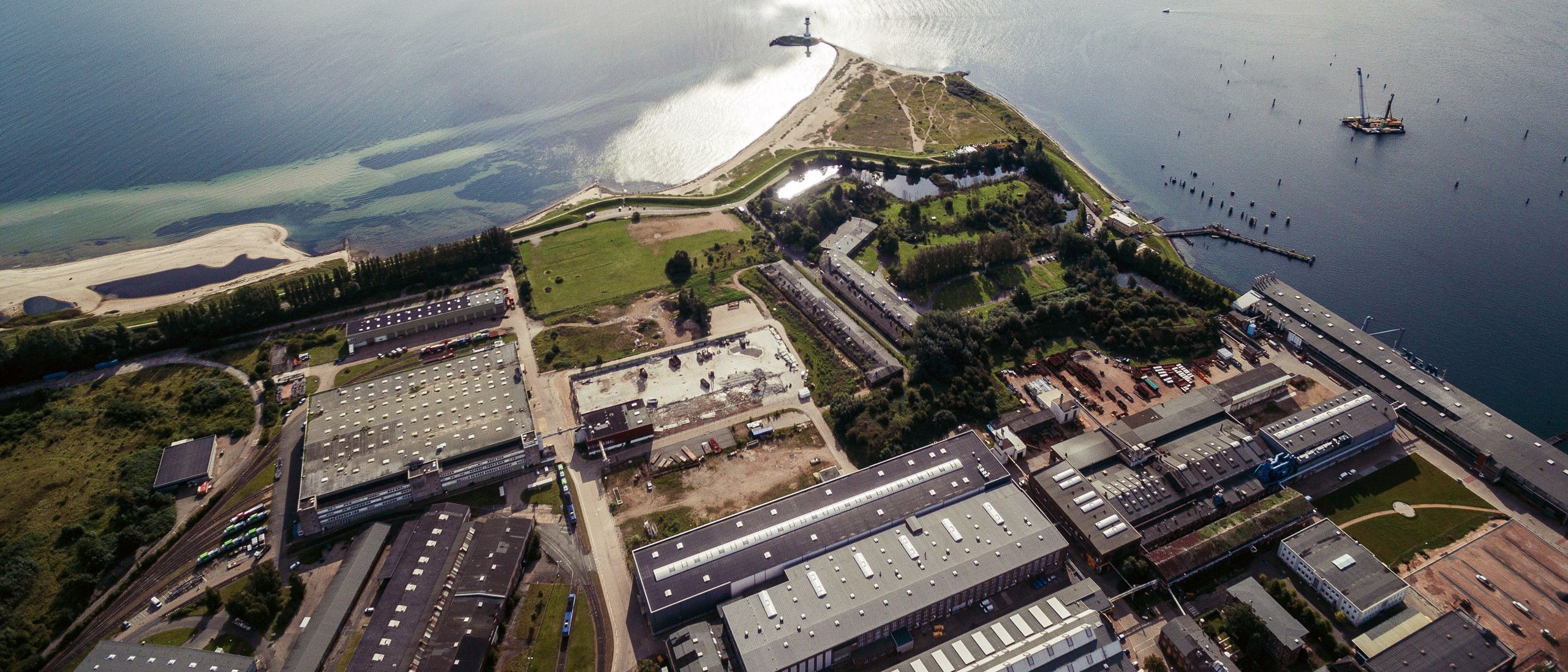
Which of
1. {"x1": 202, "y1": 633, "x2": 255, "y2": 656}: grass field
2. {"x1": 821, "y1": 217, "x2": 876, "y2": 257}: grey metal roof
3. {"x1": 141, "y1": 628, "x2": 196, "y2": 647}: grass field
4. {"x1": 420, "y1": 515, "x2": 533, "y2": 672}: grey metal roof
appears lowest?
{"x1": 420, "y1": 515, "x2": 533, "y2": 672}: grey metal roof

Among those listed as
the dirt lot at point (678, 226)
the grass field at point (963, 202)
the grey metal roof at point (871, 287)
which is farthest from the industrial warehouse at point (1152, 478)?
the dirt lot at point (678, 226)

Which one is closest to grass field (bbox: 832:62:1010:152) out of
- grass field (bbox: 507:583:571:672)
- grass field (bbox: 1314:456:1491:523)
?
grass field (bbox: 1314:456:1491:523)

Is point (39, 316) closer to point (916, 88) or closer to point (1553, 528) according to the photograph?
point (916, 88)

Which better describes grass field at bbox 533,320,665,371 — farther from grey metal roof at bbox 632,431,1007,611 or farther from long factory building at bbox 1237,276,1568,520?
long factory building at bbox 1237,276,1568,520

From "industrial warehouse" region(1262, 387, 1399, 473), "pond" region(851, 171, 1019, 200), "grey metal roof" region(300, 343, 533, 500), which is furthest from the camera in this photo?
"pond" region(851, 171, 1019, 200)

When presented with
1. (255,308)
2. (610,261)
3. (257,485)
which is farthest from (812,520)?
(255,308)

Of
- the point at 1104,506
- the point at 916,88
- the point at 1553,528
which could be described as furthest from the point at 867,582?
the point at 916,88

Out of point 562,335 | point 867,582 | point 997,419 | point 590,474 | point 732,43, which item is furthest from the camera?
point 732,43
